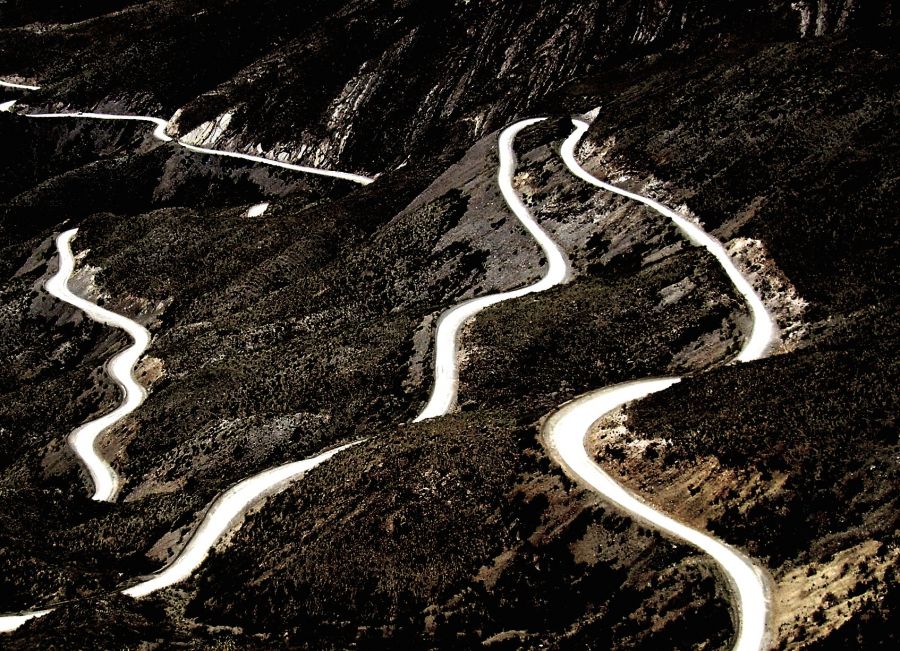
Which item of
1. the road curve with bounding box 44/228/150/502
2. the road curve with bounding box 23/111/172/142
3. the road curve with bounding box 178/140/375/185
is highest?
the road curve with bounding box 23/111/172/142

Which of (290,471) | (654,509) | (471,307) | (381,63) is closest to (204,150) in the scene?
(381,63)

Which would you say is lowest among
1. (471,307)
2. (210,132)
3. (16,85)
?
(471,307)

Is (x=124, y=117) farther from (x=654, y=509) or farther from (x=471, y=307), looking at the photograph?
(x=654, y=509)

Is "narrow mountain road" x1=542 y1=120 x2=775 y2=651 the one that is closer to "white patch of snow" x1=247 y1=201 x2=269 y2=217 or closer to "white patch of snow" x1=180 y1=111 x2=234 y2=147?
"white patch of snow" x1=247 y1=201 x2=269 y2=217

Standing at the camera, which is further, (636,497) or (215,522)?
(215,522)

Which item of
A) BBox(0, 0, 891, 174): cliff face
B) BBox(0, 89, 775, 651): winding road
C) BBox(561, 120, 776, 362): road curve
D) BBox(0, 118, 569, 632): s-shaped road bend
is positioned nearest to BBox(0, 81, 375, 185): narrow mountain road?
BBox(0, 0, 891, 174): cliff face

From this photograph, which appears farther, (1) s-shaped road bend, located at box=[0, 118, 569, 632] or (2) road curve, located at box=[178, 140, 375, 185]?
(2) road curve, located at box=[178, 140, 375, 185]
